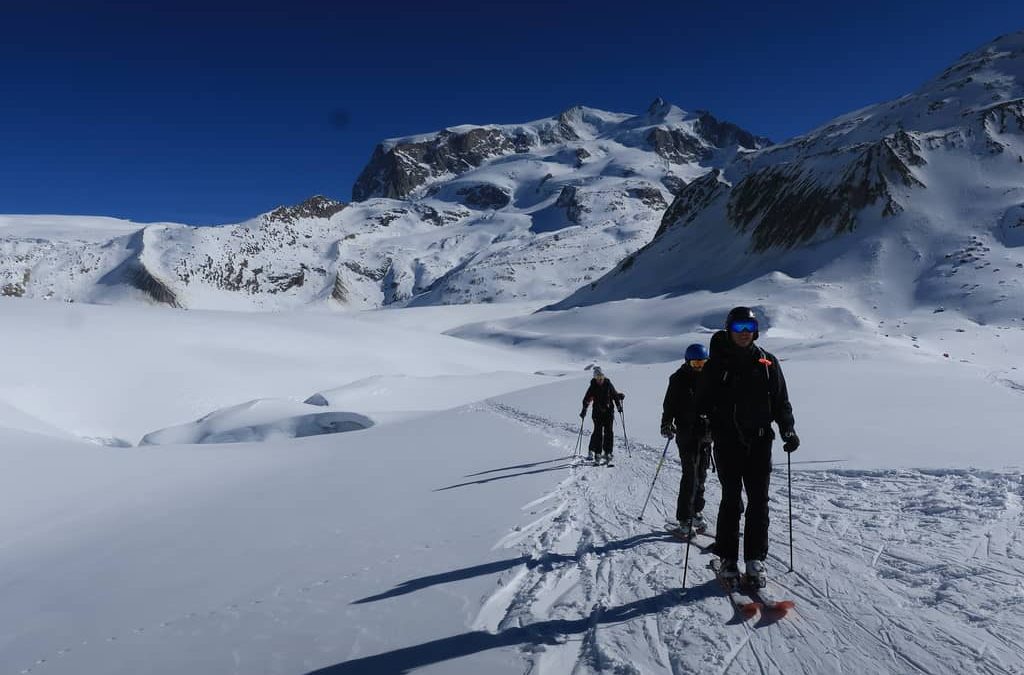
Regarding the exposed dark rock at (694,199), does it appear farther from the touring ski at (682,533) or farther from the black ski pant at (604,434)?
the touring ski at (682,533)

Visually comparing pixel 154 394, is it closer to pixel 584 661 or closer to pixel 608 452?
pixel 608 452

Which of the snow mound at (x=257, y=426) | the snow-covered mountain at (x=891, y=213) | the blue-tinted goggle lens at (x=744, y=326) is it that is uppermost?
the snow-covered mountain at (x=891, y=213)

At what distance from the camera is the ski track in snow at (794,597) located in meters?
3.75

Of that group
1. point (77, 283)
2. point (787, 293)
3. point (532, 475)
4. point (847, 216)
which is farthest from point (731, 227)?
point (77, 283)

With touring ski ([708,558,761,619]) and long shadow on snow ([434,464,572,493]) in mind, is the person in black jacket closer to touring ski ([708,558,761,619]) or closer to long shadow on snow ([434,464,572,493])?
touring ski ([708,558,761,619])


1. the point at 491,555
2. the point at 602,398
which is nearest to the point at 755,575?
the point at 491,555

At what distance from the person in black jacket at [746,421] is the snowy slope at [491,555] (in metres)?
0.47

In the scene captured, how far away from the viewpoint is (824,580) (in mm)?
4855

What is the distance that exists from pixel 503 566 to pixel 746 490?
7.72 ft

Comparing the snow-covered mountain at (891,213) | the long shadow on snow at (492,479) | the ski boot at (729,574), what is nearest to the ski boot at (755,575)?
the ski boot at (729,574)

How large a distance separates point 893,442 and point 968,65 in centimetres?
12674

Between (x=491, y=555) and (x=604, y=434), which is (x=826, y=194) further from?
(x=491, y=555)

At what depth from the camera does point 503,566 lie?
5500mm

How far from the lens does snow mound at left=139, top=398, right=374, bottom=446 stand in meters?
21.8
